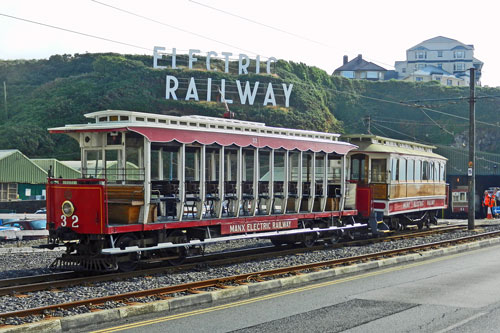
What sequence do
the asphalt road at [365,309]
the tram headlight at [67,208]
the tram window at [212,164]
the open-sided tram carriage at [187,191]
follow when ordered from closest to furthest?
the asphalt road at [365,309]
the tram headlight at [67,208]
the open-sided tram carriage at [187,191]
the tram window at [212,164]

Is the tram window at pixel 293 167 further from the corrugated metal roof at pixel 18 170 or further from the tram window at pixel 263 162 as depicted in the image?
the corrugated metal roof at pixel 18 170

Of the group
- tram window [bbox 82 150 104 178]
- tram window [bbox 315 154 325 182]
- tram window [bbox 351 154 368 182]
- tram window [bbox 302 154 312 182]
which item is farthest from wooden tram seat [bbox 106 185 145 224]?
tram window [bbox 351 154 368 182]

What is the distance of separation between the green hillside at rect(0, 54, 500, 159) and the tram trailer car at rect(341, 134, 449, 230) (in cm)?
4426

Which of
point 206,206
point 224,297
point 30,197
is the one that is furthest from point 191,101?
point 224,297

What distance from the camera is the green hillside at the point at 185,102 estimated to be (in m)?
Result: 71.8

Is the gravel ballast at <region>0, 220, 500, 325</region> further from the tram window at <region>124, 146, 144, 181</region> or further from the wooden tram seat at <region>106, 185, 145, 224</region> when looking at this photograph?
the tram window at <region>124, 146, 144, 181</region>

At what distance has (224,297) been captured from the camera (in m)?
10.3

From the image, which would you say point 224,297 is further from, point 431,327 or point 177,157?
point 177,157

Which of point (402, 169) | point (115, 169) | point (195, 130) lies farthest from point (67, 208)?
point (402, 169)

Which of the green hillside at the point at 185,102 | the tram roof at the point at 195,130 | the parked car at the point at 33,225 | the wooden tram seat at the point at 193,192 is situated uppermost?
the green hillside at the point at 185,102

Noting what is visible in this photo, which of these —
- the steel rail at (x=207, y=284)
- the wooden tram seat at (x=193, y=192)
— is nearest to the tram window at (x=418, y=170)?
the steel rail at (x=207, y=284)

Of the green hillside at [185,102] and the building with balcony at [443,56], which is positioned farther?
the building with balcony at [443,56]

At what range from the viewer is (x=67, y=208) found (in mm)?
12859

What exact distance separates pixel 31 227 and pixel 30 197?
19.4 m
